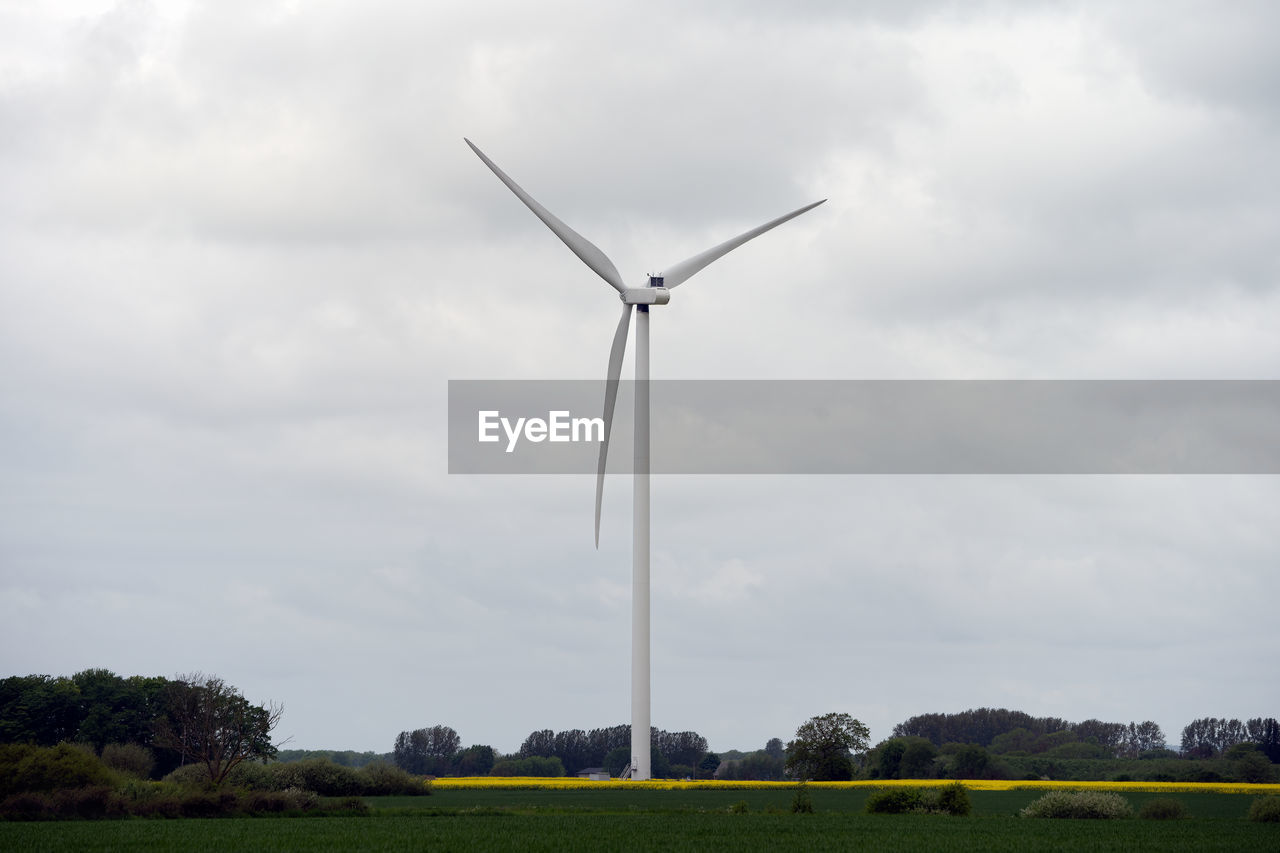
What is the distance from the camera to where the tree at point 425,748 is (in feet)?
564

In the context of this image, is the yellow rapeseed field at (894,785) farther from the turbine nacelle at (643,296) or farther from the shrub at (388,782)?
the turbine nacelle at (643,296)

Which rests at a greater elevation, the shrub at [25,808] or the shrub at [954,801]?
the shrub at [25,808]

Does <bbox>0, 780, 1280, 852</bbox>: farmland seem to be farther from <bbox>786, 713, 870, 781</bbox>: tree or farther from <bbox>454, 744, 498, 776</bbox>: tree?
<bbox>454, 744, 498, 776</bbox>: tree

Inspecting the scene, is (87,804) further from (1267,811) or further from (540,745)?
(540,745)

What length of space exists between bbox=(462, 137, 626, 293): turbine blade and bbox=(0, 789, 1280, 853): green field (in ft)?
96.3

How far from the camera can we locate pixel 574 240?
241ft

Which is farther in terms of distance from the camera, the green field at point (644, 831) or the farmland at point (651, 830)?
the farmland at point (651, 830)

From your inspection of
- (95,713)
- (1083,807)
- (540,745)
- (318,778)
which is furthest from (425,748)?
(1083,807)

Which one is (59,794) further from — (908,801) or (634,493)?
(908,801)

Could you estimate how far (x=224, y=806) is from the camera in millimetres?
59594

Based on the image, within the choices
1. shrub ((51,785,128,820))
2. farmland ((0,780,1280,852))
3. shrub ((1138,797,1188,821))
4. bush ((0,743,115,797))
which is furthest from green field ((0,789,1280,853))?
bush ((0,743,115,797))

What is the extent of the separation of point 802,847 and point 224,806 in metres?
29.8

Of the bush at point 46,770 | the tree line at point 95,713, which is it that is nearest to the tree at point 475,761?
the tree line at point 95,713

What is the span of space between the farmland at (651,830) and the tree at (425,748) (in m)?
106
